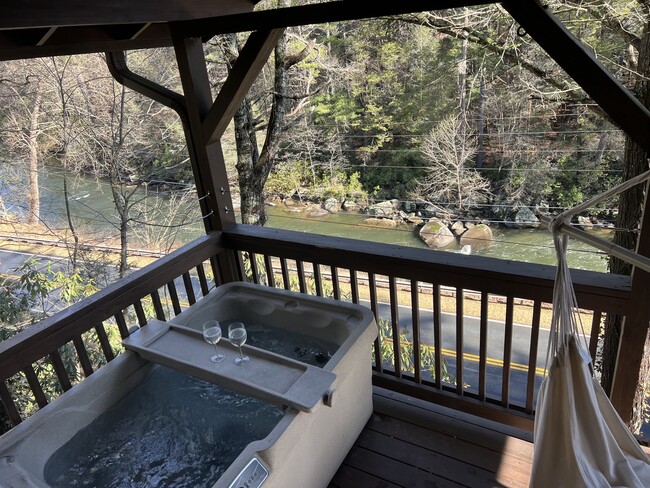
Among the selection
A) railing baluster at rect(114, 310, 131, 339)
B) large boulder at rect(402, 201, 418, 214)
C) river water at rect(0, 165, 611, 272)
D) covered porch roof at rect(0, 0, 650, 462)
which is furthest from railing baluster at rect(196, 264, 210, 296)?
large boulder at rect(402, 201, 418, 214)

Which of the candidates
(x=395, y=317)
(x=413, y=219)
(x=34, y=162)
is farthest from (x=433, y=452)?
(x=413, y=219)

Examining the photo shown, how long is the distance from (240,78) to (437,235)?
32.0ft

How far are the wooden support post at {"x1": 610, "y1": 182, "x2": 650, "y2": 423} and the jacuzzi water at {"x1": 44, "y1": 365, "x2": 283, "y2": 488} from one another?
4.76 feet

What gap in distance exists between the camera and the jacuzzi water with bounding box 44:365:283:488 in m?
1.67

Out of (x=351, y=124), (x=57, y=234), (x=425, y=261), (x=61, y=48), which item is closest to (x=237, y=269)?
(x=425, y=261)

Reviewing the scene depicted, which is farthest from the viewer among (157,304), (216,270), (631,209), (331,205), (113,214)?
(331,205)

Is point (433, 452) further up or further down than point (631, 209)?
further down

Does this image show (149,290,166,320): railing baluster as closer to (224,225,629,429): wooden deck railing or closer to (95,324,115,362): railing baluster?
(95,324,115,362): railing baluster

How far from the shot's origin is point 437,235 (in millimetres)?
11484

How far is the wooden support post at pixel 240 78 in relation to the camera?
2.22 metres

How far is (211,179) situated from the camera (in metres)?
2.73

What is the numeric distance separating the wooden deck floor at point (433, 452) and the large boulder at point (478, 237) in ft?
30.8

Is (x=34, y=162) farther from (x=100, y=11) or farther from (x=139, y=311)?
(x=100, y=11)

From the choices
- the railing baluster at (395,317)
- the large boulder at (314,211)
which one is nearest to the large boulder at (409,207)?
the large boulder at (314,211)
